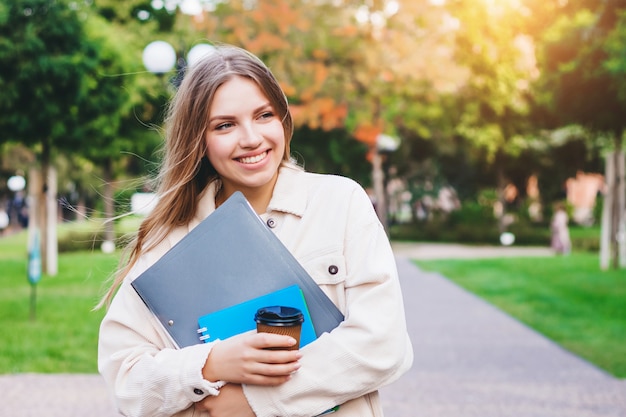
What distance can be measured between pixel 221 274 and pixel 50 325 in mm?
8608

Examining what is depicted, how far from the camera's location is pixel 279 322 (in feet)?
6.08

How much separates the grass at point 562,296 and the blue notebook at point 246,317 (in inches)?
252

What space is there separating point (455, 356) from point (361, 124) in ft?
57.0

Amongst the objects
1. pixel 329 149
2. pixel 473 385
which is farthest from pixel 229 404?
pixel 329 149

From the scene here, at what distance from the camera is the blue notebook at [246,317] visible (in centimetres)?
197

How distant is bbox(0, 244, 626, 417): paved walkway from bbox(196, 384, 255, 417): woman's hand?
422 centimetres

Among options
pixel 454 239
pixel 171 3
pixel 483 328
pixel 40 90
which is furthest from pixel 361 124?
pixel 483 328

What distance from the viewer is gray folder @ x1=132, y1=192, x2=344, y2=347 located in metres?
1.99

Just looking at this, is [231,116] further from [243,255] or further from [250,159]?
[243,255]

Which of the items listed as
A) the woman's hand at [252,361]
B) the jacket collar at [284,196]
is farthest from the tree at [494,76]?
the woman's hand at [252,361]

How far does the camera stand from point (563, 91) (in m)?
14.6

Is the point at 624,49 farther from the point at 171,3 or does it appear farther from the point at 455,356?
the point at 171,3

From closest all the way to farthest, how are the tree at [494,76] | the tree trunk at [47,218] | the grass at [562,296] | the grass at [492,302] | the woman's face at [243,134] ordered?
the woman's face at [243,134], the grass at [492,302], the grass at [562,296], the tree trunk at [47,218], the tree at [494,76]

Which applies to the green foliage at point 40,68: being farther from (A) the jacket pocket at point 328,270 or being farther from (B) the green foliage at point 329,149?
(B) the green foliage at point 329,149
